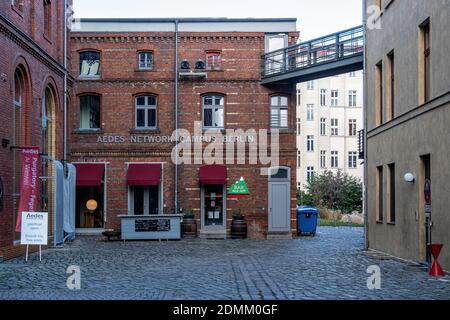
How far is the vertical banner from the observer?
19625 millimetres

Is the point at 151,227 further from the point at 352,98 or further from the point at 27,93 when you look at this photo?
the point at 352,98

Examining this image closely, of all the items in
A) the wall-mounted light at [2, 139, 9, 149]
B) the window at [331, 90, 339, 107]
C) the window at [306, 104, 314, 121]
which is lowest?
the wall-mounted light at [2, 139, 9, 149]

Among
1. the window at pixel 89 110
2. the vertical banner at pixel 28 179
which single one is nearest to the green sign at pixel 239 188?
the window at pixel 89 110

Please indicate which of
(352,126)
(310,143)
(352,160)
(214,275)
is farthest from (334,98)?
(214,275)

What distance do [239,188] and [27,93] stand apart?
40.4ft

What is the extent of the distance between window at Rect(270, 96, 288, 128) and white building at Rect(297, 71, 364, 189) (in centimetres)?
3577

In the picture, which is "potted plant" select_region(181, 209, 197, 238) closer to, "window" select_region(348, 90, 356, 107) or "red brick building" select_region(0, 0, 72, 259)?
"red brick building" select_region(0, 0, 72, 259)

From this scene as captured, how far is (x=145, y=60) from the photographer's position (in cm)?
3241

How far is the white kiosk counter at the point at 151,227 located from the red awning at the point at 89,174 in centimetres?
290

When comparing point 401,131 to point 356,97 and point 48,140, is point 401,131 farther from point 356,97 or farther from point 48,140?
point 356,97

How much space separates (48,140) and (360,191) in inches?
1412

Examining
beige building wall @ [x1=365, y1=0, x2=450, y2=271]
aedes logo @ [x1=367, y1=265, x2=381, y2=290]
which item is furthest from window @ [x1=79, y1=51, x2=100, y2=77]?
aedes logo @ [x1=367, y1=265, x2=381, y2=290]

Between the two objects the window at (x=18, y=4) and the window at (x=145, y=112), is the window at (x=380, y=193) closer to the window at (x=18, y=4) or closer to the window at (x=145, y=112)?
the window at (x=18, y=4)
